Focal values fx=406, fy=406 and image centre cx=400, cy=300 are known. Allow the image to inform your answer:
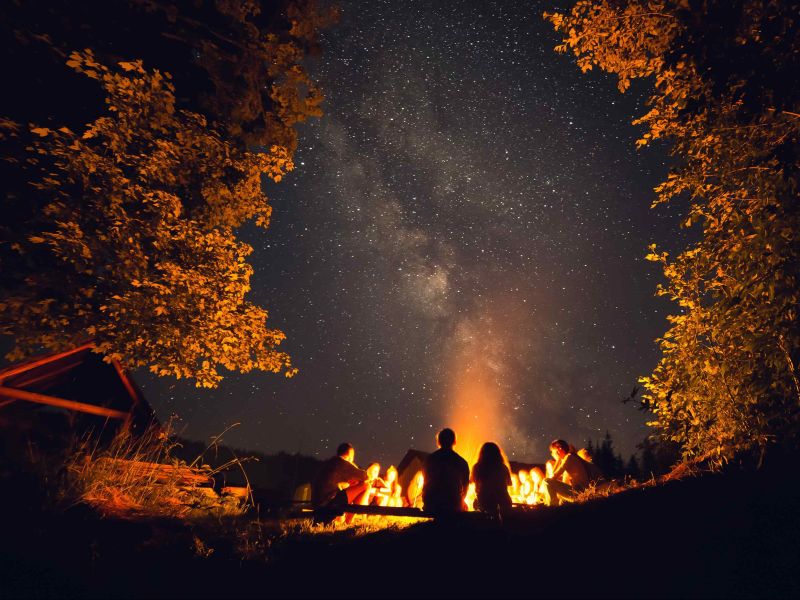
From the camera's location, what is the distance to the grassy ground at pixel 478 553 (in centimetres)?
284

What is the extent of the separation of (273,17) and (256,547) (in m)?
9.48

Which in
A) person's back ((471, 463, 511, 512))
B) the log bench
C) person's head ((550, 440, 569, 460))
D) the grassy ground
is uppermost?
person's head ((550, 440, 569, 460))

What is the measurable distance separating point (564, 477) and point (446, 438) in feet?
10.8

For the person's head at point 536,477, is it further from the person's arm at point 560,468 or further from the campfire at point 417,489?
the person's arm at point 560,468

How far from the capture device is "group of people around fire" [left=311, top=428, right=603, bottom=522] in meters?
5.59

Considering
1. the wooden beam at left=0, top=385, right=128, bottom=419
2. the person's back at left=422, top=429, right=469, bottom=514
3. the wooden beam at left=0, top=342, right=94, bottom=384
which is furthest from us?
the wooden beam at left=0, top=385, right=128, bottom=419

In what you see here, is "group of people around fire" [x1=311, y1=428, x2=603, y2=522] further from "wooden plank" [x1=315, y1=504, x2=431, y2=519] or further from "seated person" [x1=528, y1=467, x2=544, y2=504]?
"wooden plank" [x1=315, y1=504, x2=431, y2=519]

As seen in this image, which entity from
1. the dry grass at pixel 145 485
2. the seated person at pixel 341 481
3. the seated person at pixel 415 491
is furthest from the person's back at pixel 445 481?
the seated person at pixel 415 491

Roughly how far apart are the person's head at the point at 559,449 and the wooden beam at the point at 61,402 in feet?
32.7

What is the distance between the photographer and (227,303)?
7379mm

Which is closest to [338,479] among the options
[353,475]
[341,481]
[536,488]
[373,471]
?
[341,481]

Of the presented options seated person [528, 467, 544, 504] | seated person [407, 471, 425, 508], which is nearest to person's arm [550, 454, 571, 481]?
seated person [528, 467, 544, 504]

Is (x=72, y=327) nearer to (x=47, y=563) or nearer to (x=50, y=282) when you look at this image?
(x=50, y=282)

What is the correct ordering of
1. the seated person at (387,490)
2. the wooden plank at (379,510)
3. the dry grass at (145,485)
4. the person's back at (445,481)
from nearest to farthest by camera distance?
the dry grass at (145,485) → the wooden plank at (379,510) → the person's back at (445,481) → the seated person at (387,490)
